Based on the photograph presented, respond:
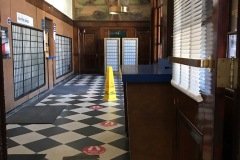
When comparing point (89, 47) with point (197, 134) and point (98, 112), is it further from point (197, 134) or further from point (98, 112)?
point (197, 134)

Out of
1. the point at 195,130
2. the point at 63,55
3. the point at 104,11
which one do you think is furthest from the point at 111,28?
the point at 195,130

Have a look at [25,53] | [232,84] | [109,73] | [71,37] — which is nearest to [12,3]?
[25,53]

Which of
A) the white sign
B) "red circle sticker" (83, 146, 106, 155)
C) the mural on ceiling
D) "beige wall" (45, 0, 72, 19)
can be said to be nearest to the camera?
"red circle sticker" (83, 146, 106, 155)

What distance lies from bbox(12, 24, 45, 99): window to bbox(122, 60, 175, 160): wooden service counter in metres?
3.74

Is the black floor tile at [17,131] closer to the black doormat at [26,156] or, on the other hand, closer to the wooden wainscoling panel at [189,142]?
the black doormat at [26,156]

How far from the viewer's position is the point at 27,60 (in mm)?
6105

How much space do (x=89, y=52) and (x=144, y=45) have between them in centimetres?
276

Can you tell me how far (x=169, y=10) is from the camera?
2.77m

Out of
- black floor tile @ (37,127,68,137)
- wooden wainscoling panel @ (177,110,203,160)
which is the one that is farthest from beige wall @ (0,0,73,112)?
wooden wainscoling panel @ (177,110,203,160)

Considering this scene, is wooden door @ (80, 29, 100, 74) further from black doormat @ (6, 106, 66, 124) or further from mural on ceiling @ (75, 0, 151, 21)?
black doormat @ (6, 106, 66, 124)

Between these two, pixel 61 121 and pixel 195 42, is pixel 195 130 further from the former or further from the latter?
pixel 61 121

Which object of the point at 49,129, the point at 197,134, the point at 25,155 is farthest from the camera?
the point at 49,129

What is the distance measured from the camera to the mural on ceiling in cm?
1240

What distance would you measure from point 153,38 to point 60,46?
3.62 m
